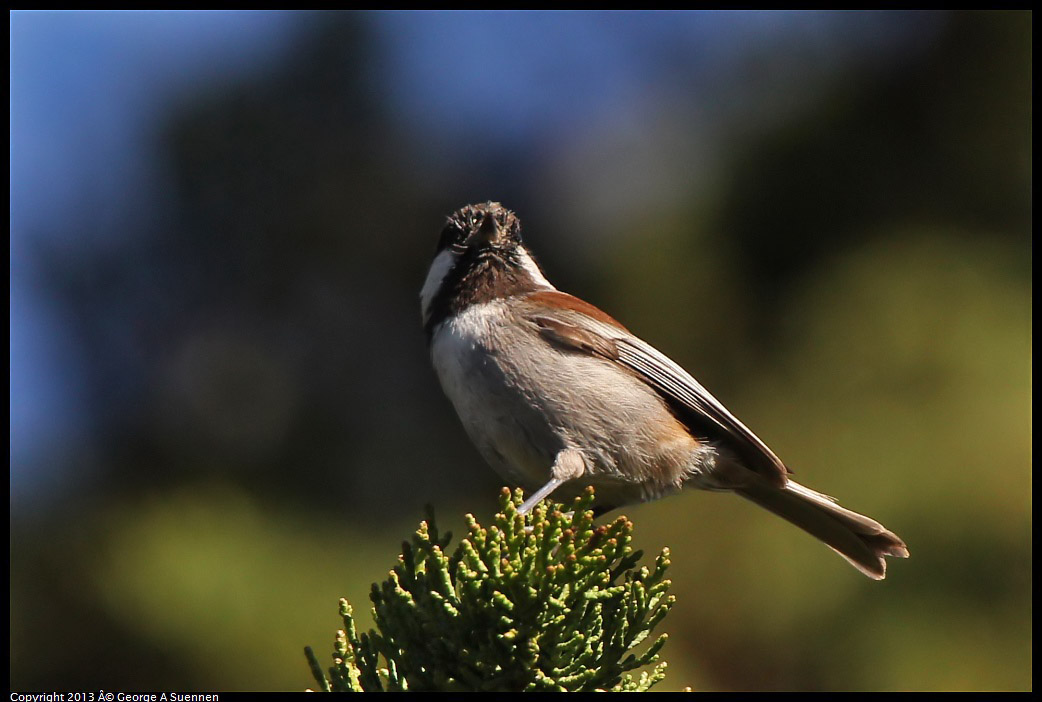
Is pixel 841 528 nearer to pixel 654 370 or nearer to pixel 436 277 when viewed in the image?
pixel 654 370

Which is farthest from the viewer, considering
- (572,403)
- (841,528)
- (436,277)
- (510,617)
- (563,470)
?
(436,277)

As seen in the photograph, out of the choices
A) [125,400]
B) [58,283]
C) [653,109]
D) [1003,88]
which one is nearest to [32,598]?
[125,400]

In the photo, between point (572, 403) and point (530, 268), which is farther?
point (530, 268)

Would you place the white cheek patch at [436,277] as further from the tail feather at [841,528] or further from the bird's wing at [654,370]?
the tail feather at [841,528]

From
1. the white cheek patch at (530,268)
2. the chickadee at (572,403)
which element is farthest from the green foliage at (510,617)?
the white cheek patch at (530,268)

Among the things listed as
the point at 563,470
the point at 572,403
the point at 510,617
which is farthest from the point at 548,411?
the point at 510,617

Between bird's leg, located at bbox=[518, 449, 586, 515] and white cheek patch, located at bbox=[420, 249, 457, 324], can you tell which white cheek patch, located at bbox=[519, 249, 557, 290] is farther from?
bird's leg, located at bbox=[518, 449, 586, 515]

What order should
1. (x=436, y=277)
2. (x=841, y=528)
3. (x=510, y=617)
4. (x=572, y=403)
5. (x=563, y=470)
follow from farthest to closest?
(x=436, y=277)
(x=841, y=528)
(x=572, y=403)
(x=563, y=470)
(x=510, y=617)

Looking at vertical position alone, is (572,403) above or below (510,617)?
above
